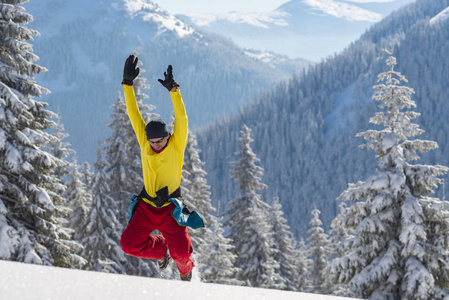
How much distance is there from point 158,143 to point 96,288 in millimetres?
2565

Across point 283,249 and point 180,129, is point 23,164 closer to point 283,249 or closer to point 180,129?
point 180,129

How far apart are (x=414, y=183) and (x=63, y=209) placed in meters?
8.68

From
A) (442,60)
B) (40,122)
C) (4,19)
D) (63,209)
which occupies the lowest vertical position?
(63,209)

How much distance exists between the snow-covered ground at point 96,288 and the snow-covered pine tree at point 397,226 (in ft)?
28.2

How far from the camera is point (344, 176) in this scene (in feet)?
383

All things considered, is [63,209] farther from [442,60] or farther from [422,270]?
[442,60]

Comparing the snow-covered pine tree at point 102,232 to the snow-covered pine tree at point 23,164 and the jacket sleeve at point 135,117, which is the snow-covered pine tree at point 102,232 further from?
the jacket sleeve at point 135,117

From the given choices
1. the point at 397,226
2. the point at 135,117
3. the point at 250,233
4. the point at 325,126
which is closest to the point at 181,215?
the point at 135,117

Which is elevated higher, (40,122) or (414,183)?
(40,122)

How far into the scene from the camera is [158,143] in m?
4.58

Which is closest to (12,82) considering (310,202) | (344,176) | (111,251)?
(111,251)

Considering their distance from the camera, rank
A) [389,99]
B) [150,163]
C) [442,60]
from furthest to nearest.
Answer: [442,60] → [389,99] → [150,163]

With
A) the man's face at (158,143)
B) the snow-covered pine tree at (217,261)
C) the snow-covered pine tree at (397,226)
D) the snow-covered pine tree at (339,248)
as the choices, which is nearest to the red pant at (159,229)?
the man's face at (158,143)

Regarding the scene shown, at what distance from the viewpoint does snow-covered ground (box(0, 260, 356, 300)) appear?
2.04 metres
